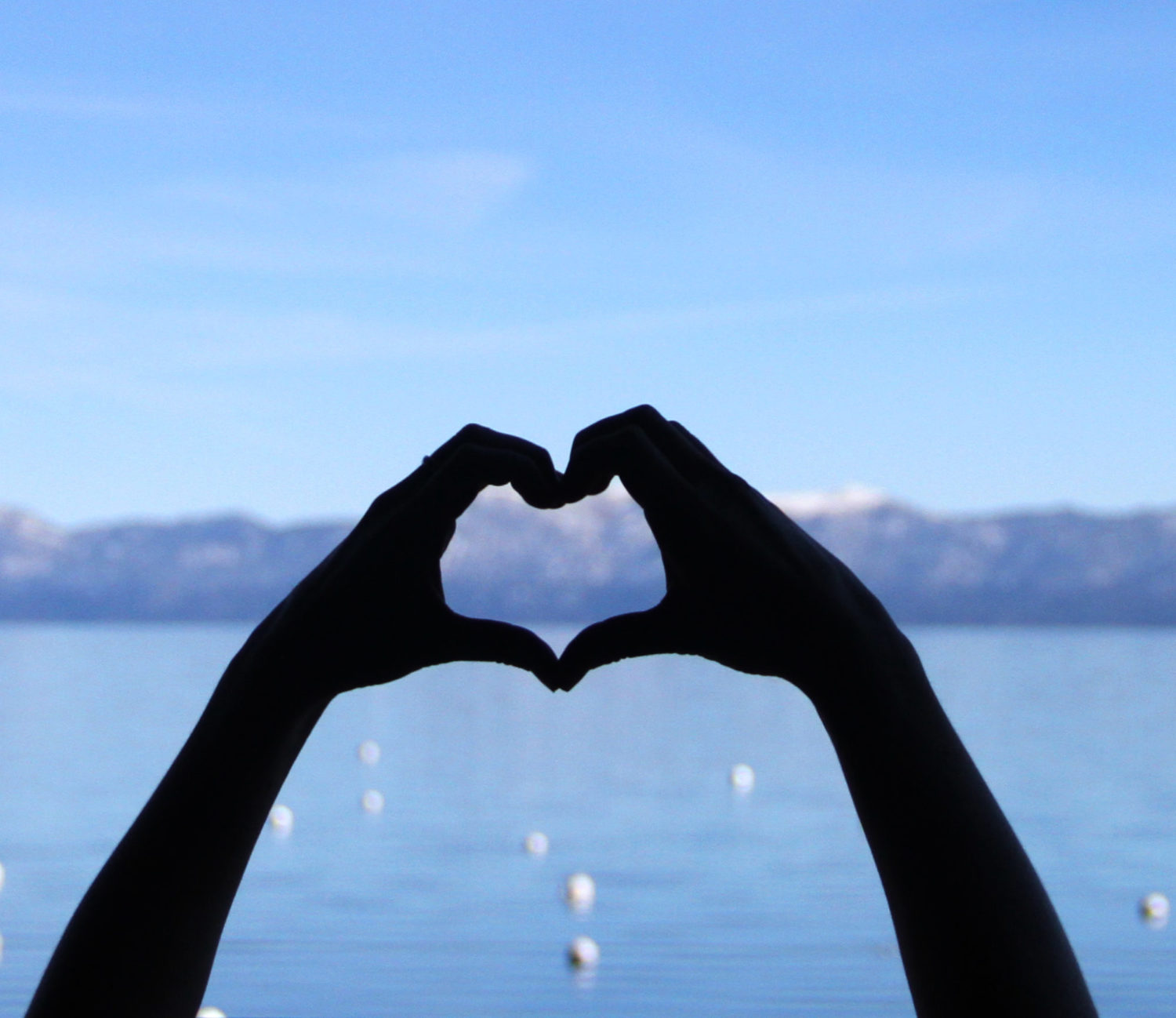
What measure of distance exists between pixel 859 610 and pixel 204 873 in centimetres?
105

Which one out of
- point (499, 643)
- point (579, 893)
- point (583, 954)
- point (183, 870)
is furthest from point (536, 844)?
point (499, 643)

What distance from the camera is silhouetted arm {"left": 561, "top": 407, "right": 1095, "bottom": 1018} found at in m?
2.13

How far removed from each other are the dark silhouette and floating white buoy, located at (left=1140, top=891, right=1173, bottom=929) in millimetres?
13083

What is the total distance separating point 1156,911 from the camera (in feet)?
47.5

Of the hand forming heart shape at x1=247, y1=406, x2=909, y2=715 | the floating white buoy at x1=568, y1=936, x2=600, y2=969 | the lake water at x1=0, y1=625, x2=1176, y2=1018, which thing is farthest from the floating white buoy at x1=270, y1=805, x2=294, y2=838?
the hand forming heart shape at x1=247, y1=406, x2=909, y2=715

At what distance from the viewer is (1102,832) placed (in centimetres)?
2073

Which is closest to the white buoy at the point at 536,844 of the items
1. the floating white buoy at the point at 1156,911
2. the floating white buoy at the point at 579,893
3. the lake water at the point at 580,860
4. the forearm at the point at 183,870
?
the lake water at the point at 580,860

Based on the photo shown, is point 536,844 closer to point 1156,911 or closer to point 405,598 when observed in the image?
point 1156,911

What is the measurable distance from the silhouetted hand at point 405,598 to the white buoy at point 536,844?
1626cm

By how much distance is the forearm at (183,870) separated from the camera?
7.47 ft

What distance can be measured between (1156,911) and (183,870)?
1386 centimetres

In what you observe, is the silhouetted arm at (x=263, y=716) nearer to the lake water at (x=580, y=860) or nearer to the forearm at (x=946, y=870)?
the lake water at (x=580, y=860)

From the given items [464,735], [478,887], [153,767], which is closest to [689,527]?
[478,887]

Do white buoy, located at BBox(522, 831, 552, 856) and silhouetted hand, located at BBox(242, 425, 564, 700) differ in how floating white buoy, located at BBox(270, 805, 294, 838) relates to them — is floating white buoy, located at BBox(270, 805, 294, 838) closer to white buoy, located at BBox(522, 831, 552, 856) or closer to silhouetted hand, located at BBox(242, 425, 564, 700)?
white buoy, located at BBox(522, 831, 552, 856)
